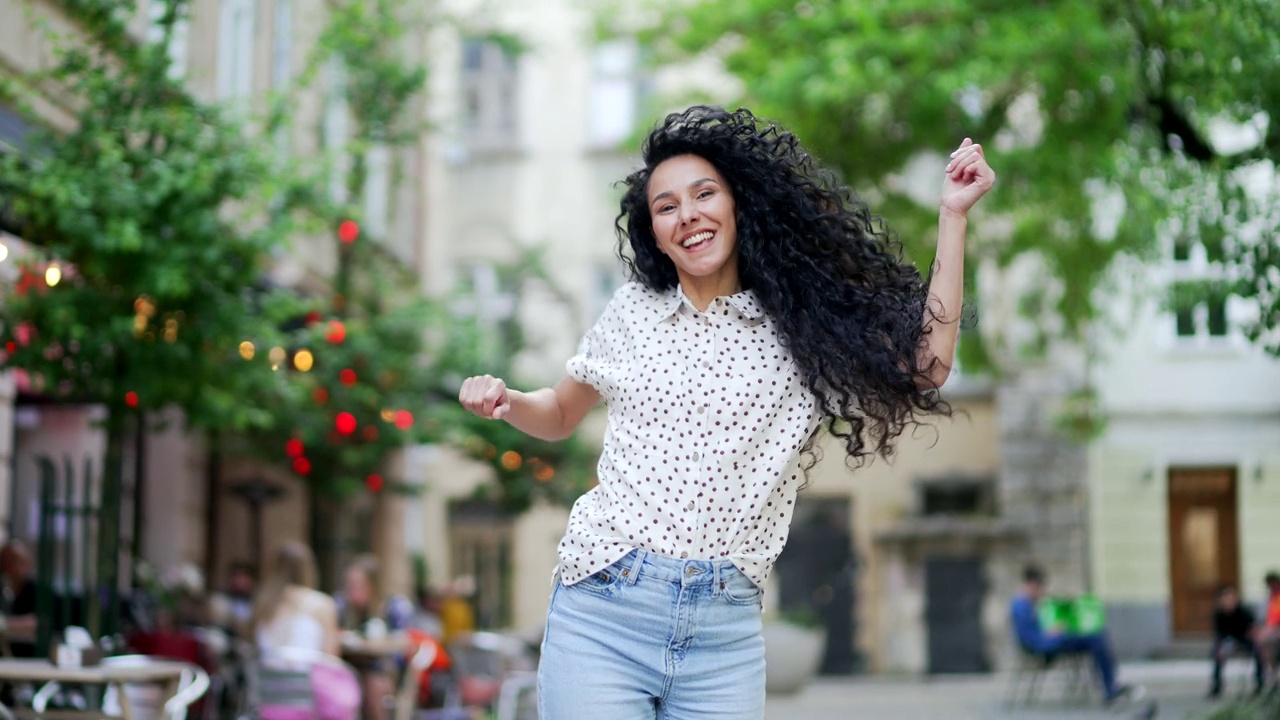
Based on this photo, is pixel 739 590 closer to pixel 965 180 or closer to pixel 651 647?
pixel 651 647

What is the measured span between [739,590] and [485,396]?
55cm

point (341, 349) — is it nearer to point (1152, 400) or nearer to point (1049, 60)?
point (1049, 60)

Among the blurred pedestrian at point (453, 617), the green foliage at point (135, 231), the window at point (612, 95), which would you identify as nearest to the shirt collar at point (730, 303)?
the green foliage at point (135, 231)

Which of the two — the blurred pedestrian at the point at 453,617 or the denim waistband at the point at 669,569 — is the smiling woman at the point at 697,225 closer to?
the denim waistband at the point at 669,569

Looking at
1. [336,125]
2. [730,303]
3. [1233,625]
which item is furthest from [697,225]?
[1233,625]

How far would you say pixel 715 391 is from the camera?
3.00 metres

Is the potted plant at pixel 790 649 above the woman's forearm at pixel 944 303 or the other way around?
the other way around

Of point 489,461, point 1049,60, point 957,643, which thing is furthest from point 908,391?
point 957,643

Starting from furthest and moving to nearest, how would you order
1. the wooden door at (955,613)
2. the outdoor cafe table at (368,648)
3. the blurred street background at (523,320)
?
1. the wooden door at (955,613)
2. the outdoor cafe table at (368,648)
3. the blurred street background at (523,320)

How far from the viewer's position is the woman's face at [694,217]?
10.2 ft

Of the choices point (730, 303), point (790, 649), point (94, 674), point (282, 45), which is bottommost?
point (790, 649)

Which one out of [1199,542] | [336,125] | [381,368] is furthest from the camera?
[1199,542]

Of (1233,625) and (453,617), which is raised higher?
(453,617)

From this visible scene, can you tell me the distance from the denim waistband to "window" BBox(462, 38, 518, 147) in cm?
2444
